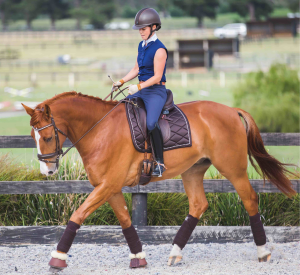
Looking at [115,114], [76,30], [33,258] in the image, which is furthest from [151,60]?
[76,30]

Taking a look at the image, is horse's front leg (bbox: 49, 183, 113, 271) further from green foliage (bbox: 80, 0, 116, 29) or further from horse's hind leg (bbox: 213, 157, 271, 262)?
green foliage (bbox: 80, 0, 116, 29)

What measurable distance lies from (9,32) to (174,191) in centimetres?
6821

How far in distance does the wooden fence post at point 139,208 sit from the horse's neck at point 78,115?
1454 millimetres

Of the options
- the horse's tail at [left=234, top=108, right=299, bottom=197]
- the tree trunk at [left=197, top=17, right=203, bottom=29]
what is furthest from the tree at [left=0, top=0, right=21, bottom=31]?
the horse's tail at [left=234, top=108, right=299, bottom=197]

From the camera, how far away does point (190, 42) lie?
32.9 m

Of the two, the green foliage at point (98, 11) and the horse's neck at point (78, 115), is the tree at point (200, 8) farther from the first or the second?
the horse's neck at point (78, 115)

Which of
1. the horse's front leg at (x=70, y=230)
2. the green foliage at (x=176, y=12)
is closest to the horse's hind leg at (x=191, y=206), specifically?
the horse's front leg at (x=70, y=230)

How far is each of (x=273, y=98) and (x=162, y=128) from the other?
497 inches

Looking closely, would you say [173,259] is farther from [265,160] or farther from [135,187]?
[265,160]

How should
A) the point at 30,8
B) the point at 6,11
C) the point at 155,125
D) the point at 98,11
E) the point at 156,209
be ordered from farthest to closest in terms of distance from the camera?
the point at 6,11 < the point at 30,8 < the point at 98,11 < the point at 156,209 < the point at 155,125

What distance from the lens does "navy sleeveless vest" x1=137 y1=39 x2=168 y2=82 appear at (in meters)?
4.37

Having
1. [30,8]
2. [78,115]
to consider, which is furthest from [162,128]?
[30,8]

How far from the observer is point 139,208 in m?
5.38

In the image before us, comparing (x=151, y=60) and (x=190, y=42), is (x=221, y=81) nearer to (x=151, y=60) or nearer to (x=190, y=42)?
(x=190, y=42)
